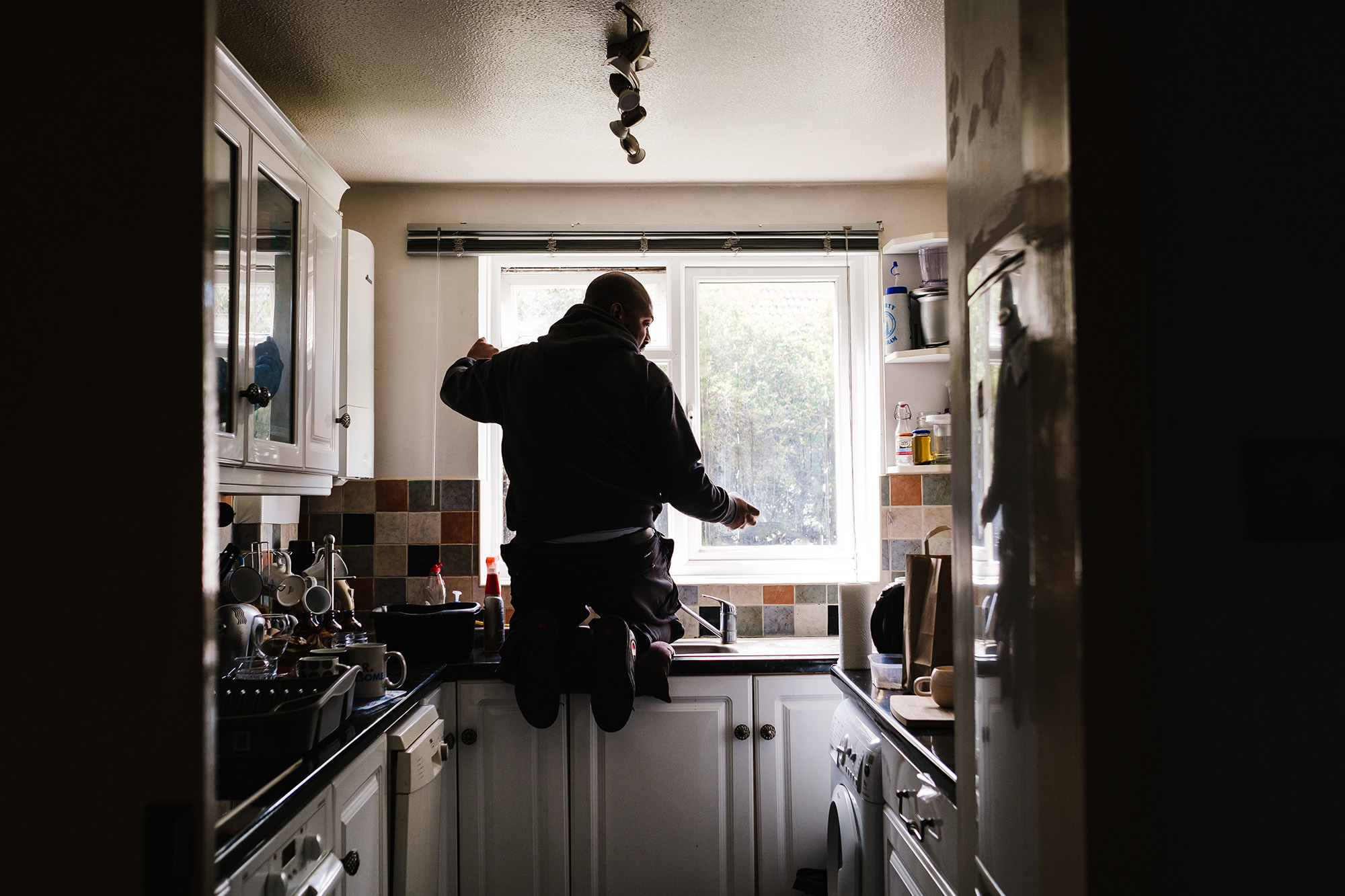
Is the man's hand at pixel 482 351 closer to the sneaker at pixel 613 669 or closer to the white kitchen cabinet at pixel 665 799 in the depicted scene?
the sneaker at pixel 613 669

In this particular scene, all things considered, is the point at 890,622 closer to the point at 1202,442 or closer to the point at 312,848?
the point at 312,848

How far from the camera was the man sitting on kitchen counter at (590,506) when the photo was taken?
88.0 inches

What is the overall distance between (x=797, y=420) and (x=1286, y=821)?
2596 mm

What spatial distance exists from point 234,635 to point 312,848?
2.21ft

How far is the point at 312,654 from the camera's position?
1.80 metres

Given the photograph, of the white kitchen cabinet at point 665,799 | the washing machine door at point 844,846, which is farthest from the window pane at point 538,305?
the washing machine door at point 844,846

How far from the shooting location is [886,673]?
6.38ft

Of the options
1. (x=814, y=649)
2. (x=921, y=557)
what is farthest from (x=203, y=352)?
(x=814, y=649)

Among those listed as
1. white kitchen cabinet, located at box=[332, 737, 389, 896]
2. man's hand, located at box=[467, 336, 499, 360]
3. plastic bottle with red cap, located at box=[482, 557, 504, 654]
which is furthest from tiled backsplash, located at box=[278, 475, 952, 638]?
white kitchen cabinet, located at box=[332, 737, 389, 896]

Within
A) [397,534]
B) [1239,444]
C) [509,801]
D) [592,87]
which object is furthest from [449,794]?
[1239,444]

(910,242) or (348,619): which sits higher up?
(910,242)

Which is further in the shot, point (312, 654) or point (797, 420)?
point (797, 420)

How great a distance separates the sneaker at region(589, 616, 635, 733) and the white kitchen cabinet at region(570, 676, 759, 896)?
6.6 inches

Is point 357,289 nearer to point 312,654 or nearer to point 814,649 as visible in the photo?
point 312,654
